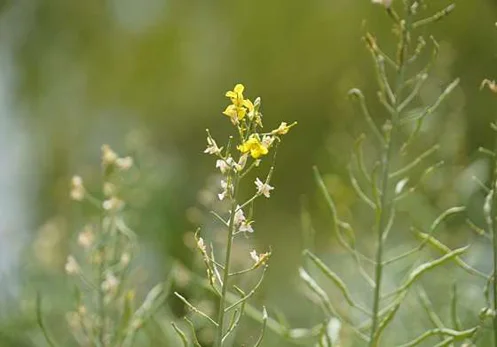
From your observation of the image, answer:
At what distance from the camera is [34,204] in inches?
65.4

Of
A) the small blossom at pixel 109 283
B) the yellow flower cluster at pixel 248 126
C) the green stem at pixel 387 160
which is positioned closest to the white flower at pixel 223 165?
the yellow flower cluster at pixel 248 126

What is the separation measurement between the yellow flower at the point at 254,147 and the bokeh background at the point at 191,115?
0.39 metres

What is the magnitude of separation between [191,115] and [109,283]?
3.34 ft

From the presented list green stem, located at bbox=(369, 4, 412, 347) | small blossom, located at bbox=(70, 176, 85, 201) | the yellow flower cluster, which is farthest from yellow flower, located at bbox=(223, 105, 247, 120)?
small blossom, located at bbox=(70, 176, 85, 201)

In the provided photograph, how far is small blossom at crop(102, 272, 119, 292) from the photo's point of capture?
56 centimetres

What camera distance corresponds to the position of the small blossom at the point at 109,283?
56 centimetres

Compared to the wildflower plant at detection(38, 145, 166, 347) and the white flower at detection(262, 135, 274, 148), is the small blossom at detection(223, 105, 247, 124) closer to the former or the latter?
the white flower at detection(262, 135, 274, 148)

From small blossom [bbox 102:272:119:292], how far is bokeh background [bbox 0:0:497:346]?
6.0 inches

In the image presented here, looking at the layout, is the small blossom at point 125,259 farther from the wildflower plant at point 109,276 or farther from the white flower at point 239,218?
the white flower at point 239,218

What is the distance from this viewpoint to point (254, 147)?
0.35m

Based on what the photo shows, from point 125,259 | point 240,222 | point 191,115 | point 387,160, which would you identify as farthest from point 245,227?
point 191,115

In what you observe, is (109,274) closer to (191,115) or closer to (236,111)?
(236,111)

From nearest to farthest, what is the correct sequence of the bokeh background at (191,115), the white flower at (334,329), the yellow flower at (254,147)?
the yellow flower at (254,147) < the white flower at (334,329) < the bokeh background at (191,115)

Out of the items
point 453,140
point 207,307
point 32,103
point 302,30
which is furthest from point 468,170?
point 32,103
